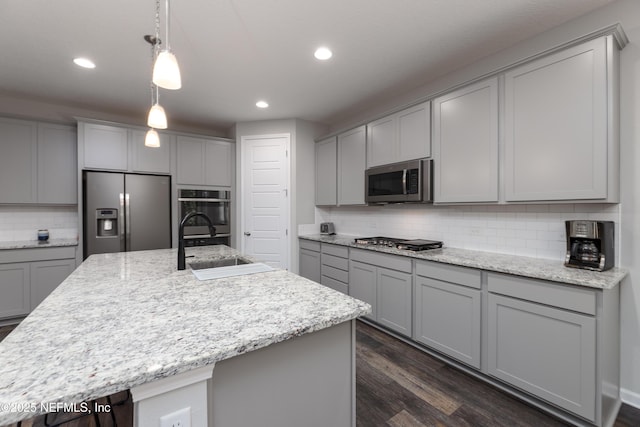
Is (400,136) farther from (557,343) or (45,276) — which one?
Answer: (45,276)

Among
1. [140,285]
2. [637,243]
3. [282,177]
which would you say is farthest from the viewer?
[282,177]

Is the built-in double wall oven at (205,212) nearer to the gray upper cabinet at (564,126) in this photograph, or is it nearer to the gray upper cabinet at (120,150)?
the gray upper cabinet at (120,150)

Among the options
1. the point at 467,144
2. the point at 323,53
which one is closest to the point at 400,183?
the point at 467,144

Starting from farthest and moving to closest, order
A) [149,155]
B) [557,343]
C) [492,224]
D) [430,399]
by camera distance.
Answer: [149,155]
[492,224]
[430,399]
[557,343]

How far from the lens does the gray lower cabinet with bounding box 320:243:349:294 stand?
3.30 m

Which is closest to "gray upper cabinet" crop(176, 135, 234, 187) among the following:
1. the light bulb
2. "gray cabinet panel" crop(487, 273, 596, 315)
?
the light bulb

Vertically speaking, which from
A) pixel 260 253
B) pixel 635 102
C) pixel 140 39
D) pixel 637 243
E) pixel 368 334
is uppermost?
pixel 140 39

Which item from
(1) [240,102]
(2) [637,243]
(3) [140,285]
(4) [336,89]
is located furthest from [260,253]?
(2) [637,243]

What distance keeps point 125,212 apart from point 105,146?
87cm

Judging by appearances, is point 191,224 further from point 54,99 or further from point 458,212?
point 458,212

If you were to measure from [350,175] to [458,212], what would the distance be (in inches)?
56.0

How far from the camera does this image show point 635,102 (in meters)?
1.81

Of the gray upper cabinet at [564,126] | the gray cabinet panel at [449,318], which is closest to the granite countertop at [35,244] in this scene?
the gray cabinet panel at [449,318]

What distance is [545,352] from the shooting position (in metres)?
1.73
